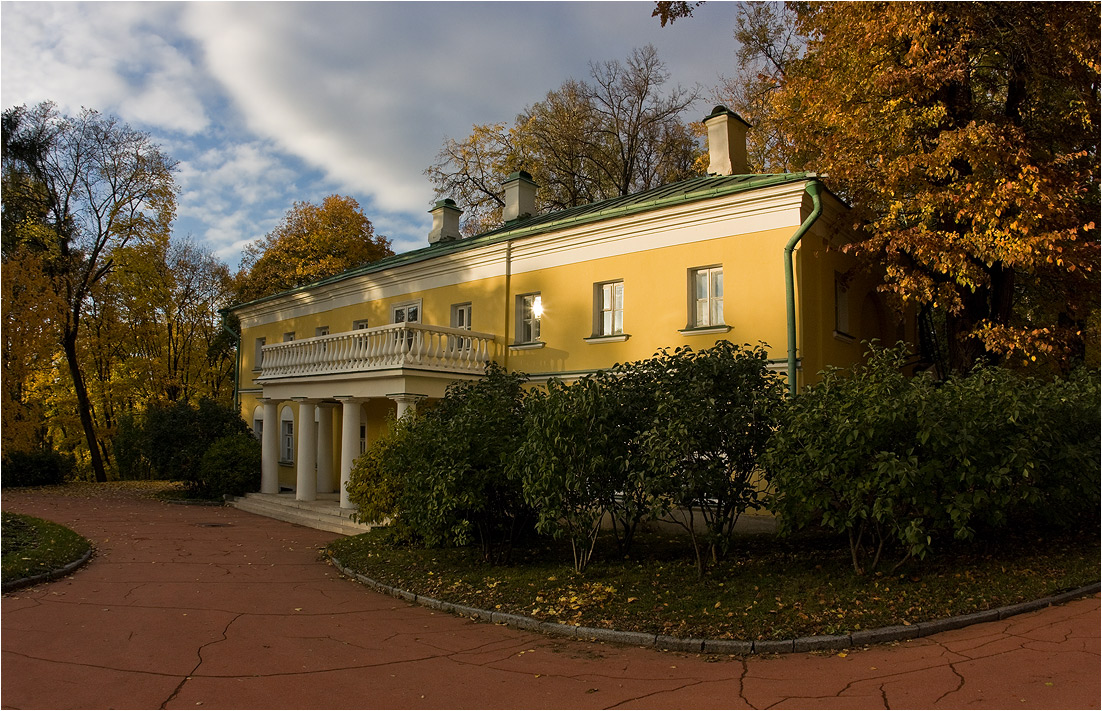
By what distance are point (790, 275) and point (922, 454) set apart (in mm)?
5146

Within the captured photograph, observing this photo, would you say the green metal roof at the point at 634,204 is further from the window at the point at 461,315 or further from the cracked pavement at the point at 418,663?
the cracked pavement at the point at 418,663

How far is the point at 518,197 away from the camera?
21.3 meters

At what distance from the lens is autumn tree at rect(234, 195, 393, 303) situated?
103ft

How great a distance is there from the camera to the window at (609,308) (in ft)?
49.2

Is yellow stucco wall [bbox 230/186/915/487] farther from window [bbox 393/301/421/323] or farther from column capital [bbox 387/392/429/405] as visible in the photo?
column capital [bbox 387/392/429/405]

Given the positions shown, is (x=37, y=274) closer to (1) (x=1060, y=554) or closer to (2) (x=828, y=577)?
(2) (x=828, y=577)

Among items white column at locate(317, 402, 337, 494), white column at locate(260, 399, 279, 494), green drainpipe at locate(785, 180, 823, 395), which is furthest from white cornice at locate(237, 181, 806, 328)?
white column at locate(260, 399, 279, 494)

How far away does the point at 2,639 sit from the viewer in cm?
664

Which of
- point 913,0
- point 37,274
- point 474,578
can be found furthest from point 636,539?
point 37,274

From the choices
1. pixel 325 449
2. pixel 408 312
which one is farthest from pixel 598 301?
pixel 325 449

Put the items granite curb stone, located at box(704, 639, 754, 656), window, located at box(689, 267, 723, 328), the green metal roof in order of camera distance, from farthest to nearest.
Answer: window, located at box(689, 267, 723, 328), the green metal roof, granite curb stone, located at box(704, 639, 754, 656)

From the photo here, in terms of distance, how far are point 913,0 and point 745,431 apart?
769 cm

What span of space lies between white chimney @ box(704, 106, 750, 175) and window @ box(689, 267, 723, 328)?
3.67 metres

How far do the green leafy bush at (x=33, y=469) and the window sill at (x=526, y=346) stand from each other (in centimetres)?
1720
